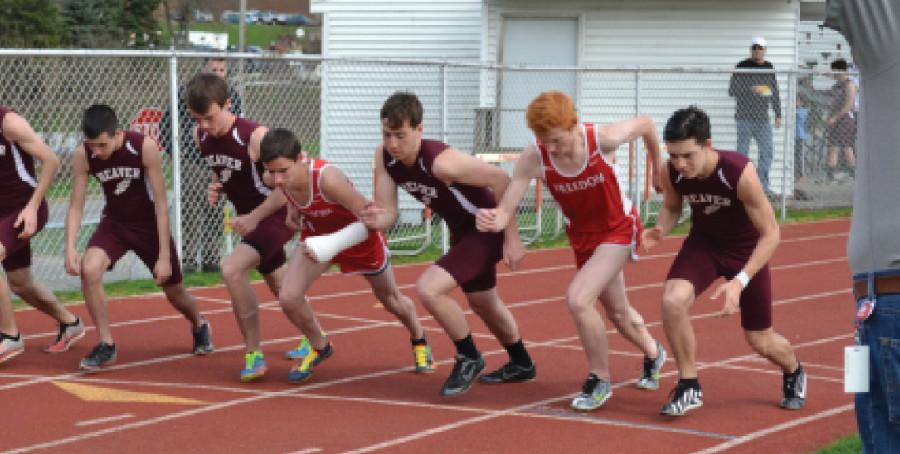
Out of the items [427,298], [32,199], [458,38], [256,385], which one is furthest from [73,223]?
[458,38]

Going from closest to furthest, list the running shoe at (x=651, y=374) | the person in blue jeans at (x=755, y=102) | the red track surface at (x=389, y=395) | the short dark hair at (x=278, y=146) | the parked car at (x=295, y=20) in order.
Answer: the red track surface at (x=389, y=395), the short dark hair at (x=278, y=146), the running shoe at (x=651, y=374), the person in blue jeans at (x=755, y=102), the parked car at (x=295, y=20)

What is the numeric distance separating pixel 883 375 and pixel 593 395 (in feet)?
14.7

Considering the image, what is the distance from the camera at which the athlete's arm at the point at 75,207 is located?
9.28 m

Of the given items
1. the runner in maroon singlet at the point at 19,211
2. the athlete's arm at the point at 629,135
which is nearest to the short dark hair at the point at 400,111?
the athlete's arm at the point at 629,135

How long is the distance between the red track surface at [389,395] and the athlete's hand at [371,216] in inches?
39.7

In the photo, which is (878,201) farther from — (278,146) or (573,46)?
(573,46)

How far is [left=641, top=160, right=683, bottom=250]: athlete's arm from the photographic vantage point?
791 cm

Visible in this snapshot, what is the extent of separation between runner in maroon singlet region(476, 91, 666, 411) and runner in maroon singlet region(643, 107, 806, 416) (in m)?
0.28

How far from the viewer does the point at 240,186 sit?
9.33m

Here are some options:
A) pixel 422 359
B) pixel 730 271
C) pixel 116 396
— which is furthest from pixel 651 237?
pixel 116 396

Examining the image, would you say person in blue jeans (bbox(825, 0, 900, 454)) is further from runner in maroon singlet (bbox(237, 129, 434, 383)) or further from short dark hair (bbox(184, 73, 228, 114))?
short dark hair (bbox(184, 73, 228, 114))

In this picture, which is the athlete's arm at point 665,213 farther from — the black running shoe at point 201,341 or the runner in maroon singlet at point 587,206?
the black running shoe at point 201,341

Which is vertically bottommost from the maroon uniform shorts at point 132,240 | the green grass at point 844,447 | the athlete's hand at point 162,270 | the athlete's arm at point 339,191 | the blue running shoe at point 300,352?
the blue running shoe at point 300,352

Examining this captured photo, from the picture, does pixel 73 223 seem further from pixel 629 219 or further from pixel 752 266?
pixel 752 266
